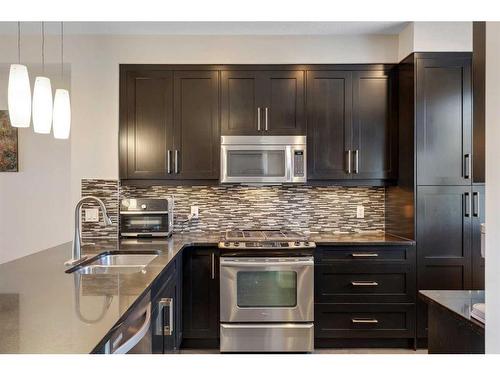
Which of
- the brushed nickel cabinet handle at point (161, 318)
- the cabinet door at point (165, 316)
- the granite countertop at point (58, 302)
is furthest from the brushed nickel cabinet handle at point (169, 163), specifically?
the brushed nickel cabinet handle at point (161, 318)

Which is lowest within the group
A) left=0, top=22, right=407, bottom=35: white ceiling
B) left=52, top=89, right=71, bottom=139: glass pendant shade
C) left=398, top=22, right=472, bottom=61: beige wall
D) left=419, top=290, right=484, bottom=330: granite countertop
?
left=419, top=290, right=484, bottom=330: granite countertop

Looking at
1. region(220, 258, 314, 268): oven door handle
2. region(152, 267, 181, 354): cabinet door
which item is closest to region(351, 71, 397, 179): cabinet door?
region(220, 258, 314, 268): oven door handle

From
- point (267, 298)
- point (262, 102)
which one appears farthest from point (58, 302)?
point (262, 102)

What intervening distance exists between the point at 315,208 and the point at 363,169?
0.57m

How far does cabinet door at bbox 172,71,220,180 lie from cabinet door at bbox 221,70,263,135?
7 centimetres

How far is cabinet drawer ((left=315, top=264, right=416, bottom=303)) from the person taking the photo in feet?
9.85

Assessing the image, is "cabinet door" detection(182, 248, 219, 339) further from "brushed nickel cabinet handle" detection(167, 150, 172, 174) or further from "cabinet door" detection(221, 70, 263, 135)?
"cabinet door" detection(221, 70, 263, 135)

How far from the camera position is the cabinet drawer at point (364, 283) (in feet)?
9.85

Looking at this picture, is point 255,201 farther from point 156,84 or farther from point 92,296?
point 92,296

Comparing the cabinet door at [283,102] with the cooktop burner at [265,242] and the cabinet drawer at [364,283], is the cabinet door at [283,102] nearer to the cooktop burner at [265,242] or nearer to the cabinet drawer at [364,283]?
the cooktop burner at [265,242]

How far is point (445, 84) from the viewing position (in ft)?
9.90

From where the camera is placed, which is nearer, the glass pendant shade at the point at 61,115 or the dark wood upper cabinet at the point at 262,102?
the glass pendant shade at the point at 61,115

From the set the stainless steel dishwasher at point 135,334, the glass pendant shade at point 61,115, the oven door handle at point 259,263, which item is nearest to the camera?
the stainless steel dishwasher at point 135,334

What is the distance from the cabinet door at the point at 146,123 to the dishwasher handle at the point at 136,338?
67.8 inches
